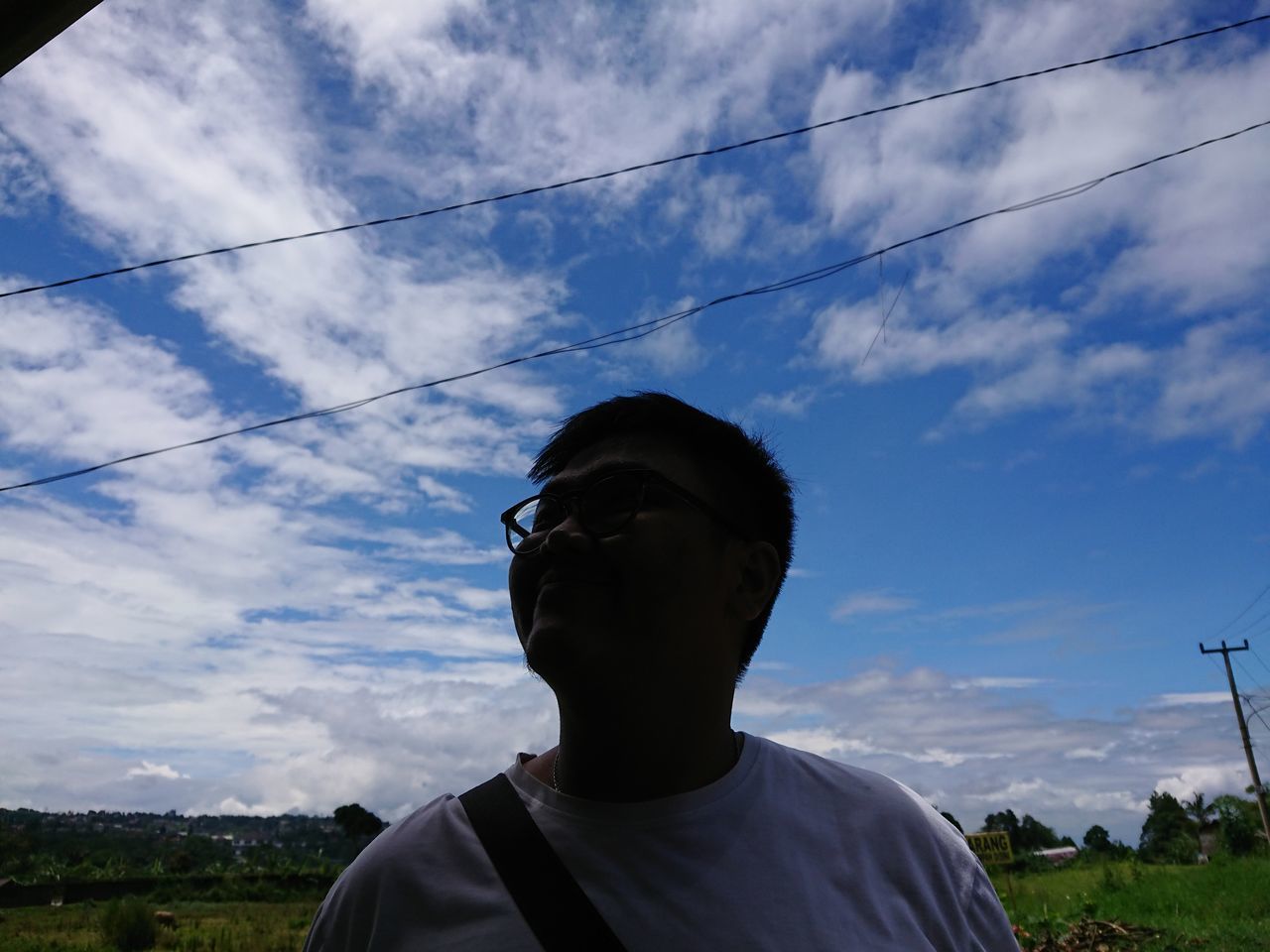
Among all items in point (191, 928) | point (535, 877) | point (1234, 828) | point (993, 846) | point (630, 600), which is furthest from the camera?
point (1234, 828)

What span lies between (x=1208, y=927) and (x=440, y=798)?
28.0 feet

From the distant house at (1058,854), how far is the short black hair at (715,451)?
49.5ft

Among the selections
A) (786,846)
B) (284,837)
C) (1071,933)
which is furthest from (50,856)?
(1071,933)

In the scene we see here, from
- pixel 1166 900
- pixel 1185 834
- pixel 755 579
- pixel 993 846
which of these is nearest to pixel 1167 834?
pixel 1185 834

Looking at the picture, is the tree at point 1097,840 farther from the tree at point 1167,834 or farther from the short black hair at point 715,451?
the short black hair at point 715,451

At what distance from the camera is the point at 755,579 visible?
121cm

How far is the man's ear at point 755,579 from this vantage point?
1182mm

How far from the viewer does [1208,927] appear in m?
7.28

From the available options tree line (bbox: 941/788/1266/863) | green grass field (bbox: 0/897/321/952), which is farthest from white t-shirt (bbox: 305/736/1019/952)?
tree line (bbox: 941/788/1266/863)

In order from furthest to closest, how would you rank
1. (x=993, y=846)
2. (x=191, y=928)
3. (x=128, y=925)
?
(x=993, y=846)
(x=191, y=928)
(x=128, y=925)

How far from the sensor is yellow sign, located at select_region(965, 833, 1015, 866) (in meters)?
6.56

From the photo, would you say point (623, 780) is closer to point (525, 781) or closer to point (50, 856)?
point (525, 781)

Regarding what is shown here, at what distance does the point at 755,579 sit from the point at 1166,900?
10370 millimetres

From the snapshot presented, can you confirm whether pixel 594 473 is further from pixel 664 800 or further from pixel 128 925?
pixel 128 925
